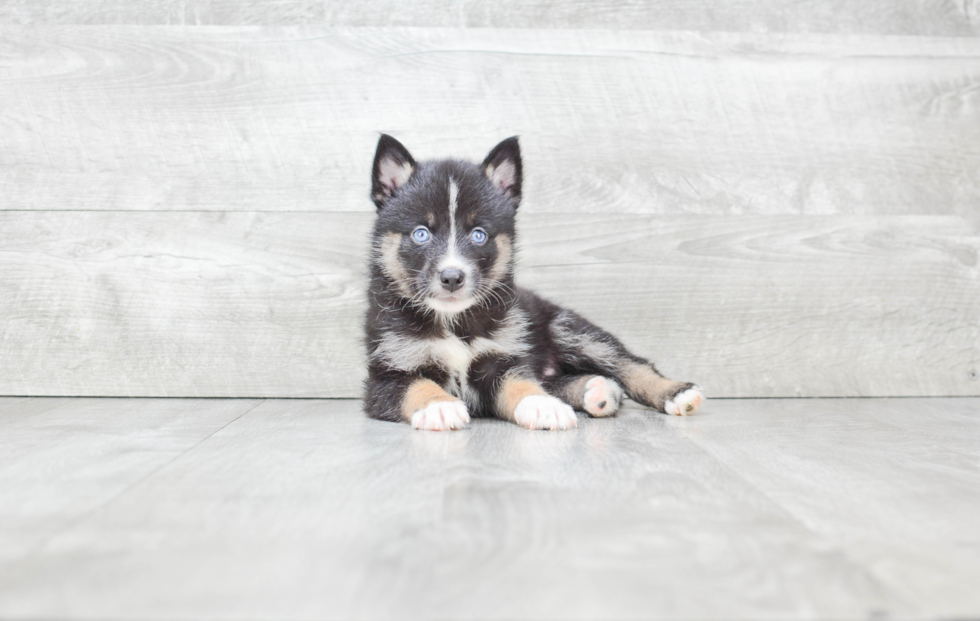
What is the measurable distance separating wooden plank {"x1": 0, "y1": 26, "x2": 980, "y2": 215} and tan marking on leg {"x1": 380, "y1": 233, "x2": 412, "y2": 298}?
0.63m

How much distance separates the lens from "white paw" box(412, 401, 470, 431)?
245 centimetres

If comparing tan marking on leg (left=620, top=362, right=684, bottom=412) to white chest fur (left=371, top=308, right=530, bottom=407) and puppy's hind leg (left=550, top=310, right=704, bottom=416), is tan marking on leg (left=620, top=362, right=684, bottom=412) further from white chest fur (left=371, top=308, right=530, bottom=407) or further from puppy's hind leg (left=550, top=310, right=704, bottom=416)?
white chest fur (left=371, top=308, right=530, bottom=407)

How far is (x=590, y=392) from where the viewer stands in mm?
2809

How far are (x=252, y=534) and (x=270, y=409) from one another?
167 cm

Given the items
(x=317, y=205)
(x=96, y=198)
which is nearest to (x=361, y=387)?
(x=317, y=205)

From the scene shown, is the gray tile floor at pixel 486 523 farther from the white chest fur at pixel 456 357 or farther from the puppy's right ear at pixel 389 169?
the puppy's right ear at pixel 389 169

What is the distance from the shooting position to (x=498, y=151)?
280 cm

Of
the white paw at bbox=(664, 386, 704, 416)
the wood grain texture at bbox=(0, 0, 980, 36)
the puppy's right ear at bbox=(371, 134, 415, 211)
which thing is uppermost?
the wood grain texture at bbox=(0, 0, 980, 36)

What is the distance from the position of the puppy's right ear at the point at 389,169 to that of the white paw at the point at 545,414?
0.88 meters

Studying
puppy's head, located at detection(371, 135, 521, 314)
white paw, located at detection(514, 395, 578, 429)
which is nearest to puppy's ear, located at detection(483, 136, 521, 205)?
puppy's head, located at detection(371, 135, 521, 314)

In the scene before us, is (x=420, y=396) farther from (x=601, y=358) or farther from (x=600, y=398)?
(x=601, y=358)

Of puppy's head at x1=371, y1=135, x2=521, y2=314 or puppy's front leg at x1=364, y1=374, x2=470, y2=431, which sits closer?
puppy's front leg at x1=364, y1=374, x2=470, y2=431

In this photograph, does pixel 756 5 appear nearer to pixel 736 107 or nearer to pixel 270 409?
pixel 736 107

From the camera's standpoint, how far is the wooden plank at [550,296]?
3287mm
